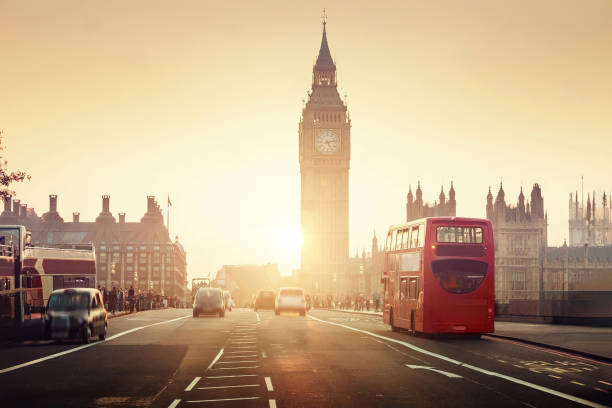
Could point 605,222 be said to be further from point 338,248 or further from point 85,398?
point 85,398

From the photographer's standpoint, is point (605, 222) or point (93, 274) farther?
point (605, 222)

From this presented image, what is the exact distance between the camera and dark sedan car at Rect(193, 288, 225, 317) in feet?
168

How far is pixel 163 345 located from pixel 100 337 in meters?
3.88

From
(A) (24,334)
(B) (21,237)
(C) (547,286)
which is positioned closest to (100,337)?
(A) (24,334)

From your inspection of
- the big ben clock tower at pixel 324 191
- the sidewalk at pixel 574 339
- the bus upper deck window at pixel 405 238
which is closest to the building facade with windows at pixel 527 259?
the big ben clock tower at pixel 324 191

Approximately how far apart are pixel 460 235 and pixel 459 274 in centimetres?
139

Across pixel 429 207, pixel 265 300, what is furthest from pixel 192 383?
pixel 429 207

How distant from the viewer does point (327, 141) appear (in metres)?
166

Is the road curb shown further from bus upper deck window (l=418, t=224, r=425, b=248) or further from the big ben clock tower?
the big ben clock tower

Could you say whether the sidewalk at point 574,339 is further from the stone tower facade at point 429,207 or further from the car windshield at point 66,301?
the stone tower facade at point 429,207

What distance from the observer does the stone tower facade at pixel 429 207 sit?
4304 inches

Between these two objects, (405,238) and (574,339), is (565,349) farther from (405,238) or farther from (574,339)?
(405,238)

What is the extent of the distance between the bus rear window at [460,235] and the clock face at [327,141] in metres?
135

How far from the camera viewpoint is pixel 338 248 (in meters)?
169
